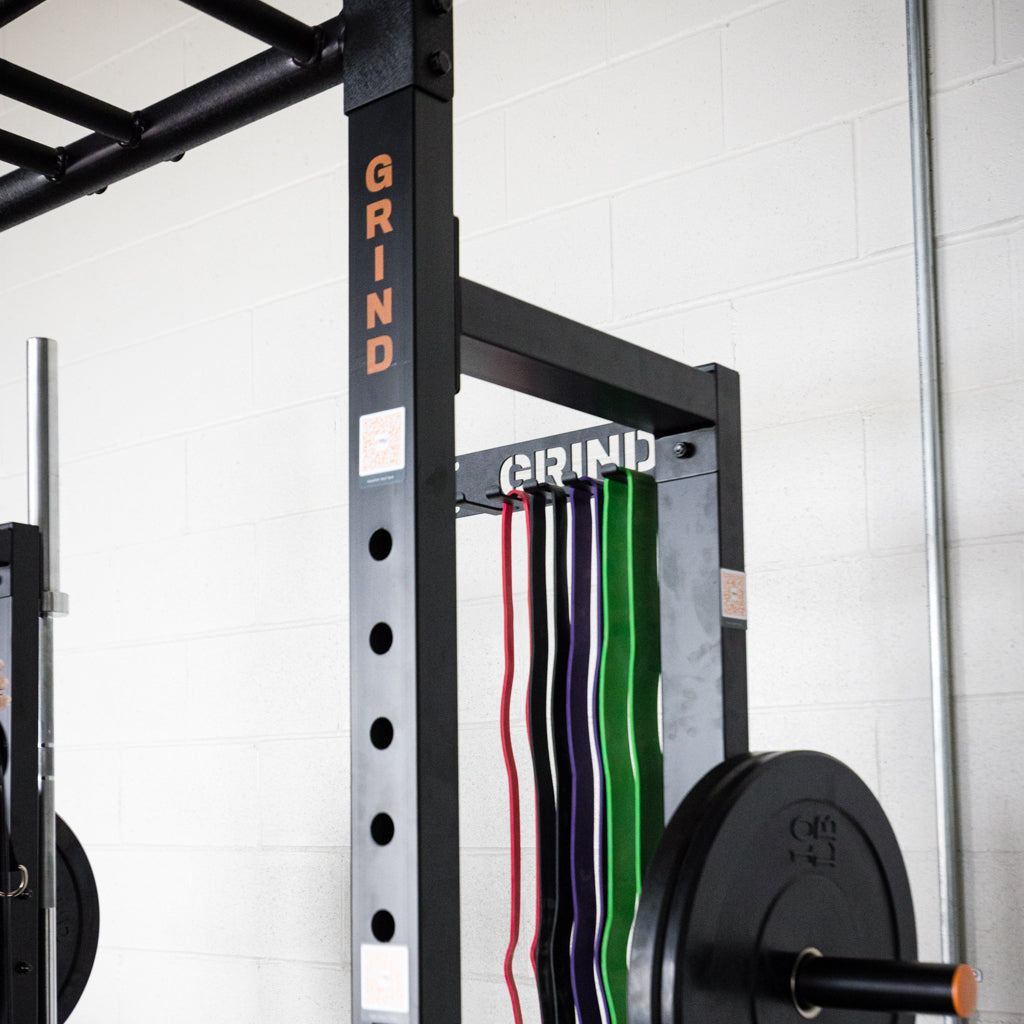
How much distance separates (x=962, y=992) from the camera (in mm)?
1114

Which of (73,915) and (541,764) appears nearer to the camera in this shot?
(541,764)

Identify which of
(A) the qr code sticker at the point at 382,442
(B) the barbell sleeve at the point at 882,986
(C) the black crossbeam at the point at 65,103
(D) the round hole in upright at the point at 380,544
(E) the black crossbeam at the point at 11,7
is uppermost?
(E) the black crossbeam at the point at 11,7

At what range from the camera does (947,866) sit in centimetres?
172

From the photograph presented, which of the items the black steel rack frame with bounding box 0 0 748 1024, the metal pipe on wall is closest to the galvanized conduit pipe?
the black steel rack frame with bounding box 0 0 748 1024

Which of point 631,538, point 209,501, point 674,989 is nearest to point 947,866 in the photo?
point 631,538

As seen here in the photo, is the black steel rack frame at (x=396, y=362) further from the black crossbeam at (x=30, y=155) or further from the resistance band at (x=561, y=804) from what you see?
the resistance band at (x=561, y=804)

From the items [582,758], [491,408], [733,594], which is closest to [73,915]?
[491,408]

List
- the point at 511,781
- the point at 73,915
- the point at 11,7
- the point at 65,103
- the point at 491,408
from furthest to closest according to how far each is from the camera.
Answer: the point at 73,915 < the point at 491,408 < the point at 511,781 < the point at 65,103 < the point at 11,7

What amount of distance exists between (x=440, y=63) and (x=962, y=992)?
89cm

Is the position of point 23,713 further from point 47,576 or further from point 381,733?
point 381,733

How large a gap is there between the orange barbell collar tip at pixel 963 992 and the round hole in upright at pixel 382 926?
49 centimetres

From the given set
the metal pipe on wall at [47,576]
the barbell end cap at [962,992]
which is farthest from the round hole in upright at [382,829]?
the metal pipe on wall at [47,576]

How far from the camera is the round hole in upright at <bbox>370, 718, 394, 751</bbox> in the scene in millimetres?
994

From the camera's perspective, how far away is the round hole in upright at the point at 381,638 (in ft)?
3.29
